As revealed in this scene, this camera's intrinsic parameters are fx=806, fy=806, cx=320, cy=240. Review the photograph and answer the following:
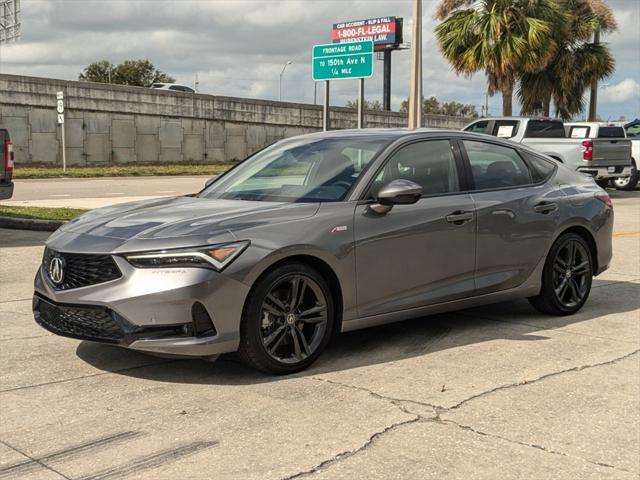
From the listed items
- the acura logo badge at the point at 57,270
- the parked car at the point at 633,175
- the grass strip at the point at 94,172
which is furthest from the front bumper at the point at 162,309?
the grass strip at the point at 94,172

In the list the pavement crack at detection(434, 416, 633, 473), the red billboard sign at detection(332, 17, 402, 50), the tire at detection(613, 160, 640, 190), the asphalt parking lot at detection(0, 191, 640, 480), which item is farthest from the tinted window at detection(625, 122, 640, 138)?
the red billboard sign at detection(332, 17, 402, 50)

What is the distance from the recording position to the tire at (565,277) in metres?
6.64

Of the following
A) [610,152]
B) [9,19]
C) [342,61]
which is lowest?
[610,152]

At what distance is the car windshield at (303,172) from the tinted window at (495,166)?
0.86 m

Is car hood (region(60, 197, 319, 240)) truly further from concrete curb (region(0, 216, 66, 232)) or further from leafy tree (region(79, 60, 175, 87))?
leafy tree (region(79, 60, 175, 87))

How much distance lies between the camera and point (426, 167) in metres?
5.90

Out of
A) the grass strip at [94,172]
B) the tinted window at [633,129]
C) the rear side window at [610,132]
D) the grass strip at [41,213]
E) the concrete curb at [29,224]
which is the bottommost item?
the concrete curb at [29,224]

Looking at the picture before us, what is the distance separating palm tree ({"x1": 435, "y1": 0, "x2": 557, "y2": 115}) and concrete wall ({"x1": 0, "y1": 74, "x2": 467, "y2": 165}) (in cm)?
1387

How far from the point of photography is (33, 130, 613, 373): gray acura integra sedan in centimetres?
460

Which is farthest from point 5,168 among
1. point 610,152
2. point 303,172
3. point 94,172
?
point 94,172

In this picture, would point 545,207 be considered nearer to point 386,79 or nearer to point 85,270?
point 85,270

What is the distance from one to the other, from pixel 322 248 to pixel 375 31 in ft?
210

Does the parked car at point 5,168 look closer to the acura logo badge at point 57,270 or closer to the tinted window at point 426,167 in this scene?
the acura logo badge at point 57,270

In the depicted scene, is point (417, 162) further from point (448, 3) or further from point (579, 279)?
point (448, 3)
